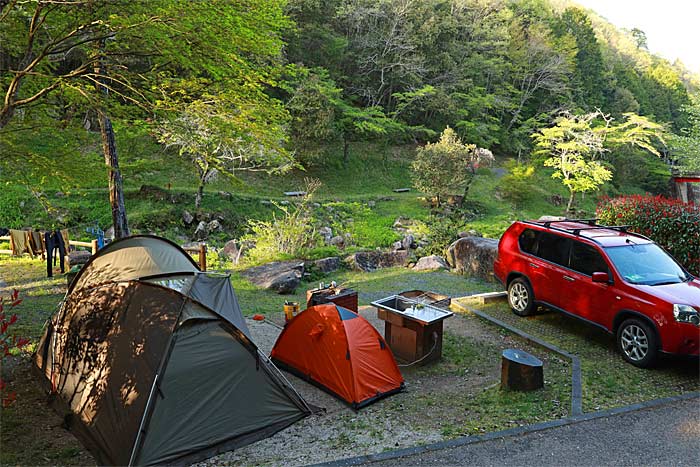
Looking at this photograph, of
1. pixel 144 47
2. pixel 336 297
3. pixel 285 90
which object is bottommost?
pixel 336 297

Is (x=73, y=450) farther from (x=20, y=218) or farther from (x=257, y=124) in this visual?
(x=20, y=218)

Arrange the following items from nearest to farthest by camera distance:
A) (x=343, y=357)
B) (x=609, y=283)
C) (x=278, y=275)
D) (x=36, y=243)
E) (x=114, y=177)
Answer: (x=343, y=357) < (x=609, y=283) < (x=114, y=177) < (x=278, y=275) < (x=36, y=243)

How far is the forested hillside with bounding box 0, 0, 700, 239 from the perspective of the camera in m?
6.05

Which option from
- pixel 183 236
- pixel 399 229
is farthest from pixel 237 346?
pixel 399 229

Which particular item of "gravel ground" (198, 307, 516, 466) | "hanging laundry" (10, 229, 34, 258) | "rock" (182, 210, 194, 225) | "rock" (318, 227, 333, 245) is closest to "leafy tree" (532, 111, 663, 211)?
"rock" (318, 227, 333, 245)

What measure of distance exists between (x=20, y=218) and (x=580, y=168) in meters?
27.0

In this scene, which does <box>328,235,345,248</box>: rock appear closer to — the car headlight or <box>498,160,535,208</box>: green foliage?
the car headlight

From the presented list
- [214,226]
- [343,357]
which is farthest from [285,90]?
[343,357]

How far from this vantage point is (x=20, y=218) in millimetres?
16781

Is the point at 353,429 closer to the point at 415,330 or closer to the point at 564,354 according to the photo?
the point at 415,330

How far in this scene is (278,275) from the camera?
36.6 ft

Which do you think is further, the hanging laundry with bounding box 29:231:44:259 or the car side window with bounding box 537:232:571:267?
the hanging laundry with bounding box 29:231:44:259

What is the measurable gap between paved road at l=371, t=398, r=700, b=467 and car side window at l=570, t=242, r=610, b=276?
7.84 feet

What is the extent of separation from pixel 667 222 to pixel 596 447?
6976 mm
